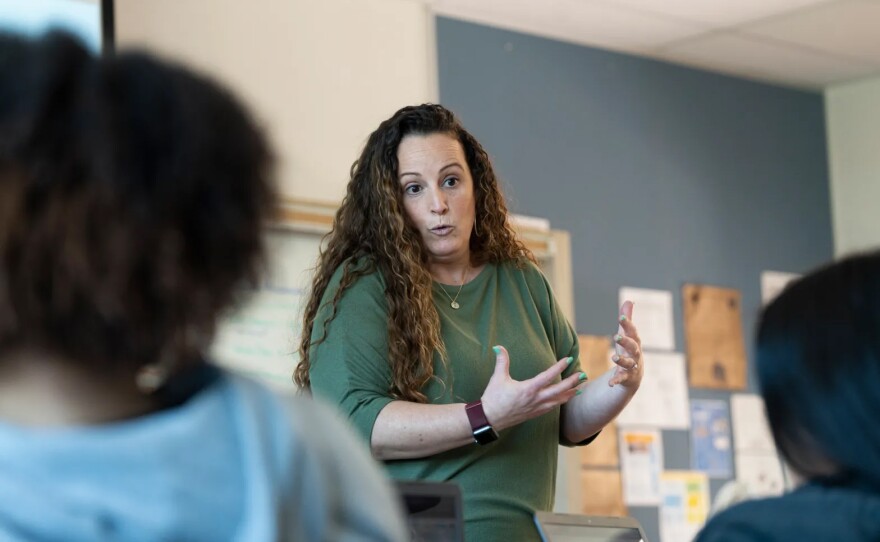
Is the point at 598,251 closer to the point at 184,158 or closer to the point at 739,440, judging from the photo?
the point at 739,440

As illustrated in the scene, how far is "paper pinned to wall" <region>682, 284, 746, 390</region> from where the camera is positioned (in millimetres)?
4973

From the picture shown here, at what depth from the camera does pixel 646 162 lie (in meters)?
4.96

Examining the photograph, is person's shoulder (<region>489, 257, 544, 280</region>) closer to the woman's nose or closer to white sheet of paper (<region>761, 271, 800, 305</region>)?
the woman's nose

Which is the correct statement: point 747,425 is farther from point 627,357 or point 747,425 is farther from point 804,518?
point 804,518

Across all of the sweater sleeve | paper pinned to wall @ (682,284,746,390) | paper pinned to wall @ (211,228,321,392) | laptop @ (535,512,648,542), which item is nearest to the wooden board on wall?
A: paper pinned to wall @ (682,284,746,390)

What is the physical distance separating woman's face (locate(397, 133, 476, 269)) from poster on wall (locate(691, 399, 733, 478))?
2.99 meters

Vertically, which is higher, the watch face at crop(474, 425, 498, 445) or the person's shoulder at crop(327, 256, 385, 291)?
the person's shoulder at crop(327, 256, 385, 291)

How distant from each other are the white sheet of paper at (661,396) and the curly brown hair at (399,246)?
2590mm

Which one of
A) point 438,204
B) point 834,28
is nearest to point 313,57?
point 834,28

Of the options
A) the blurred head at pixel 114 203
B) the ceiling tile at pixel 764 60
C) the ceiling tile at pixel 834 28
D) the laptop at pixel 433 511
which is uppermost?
the ceiling tile at pixel 834 28

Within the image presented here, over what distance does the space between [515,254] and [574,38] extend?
2.72 metres

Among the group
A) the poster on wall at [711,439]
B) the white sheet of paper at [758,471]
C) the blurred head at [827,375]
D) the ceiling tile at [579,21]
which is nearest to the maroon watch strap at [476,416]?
the blurred head at [827,375]

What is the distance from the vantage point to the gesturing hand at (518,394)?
5.98 feet

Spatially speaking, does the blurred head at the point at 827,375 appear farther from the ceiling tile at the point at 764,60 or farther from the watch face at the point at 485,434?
the ceiling tile at the point at 764,60
